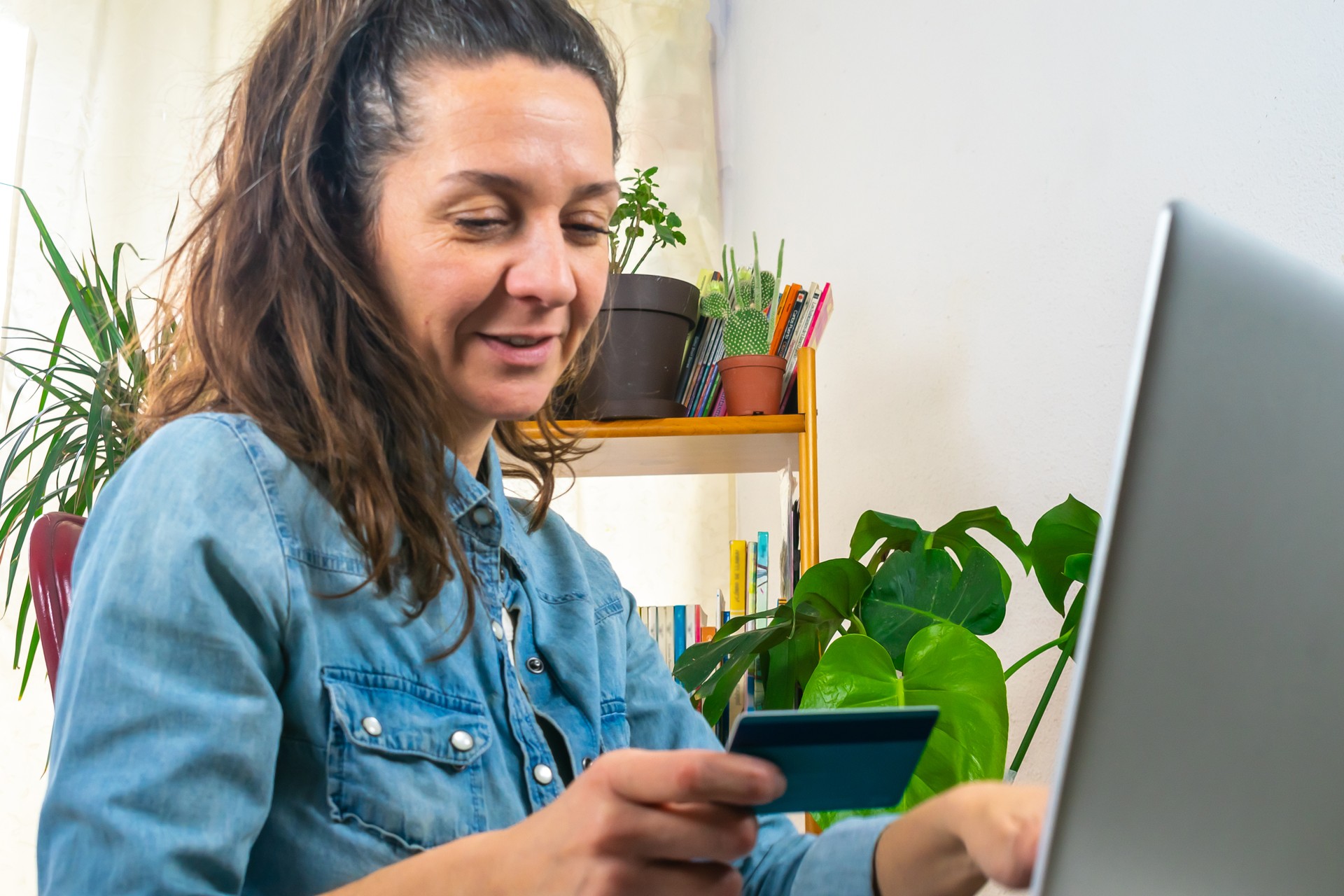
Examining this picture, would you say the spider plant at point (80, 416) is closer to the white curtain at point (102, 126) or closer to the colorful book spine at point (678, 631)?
the white curtain at point (102, 126)

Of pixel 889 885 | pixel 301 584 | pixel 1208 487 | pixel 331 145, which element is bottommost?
pixel 889 885

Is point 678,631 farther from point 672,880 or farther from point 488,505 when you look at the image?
point 672,880

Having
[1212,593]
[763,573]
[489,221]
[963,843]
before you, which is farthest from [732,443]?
[1212,593]

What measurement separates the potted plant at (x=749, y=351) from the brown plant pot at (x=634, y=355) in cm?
9

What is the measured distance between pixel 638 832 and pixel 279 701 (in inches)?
11.8

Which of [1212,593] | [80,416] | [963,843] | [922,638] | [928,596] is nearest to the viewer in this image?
[1212,593]

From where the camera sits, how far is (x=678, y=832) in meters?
0.46

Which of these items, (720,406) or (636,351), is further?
(720,406)

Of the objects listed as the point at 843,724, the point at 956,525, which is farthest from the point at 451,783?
the point at 956,525

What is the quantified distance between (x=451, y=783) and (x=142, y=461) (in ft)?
0.97

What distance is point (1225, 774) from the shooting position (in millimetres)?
328

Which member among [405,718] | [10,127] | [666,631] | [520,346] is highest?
[10,127]

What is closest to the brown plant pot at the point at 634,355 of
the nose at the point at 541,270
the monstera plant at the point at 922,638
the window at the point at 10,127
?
the monstera plant at the point at 922,638

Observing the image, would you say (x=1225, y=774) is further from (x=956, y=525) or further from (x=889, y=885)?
(x=956, y=525)
